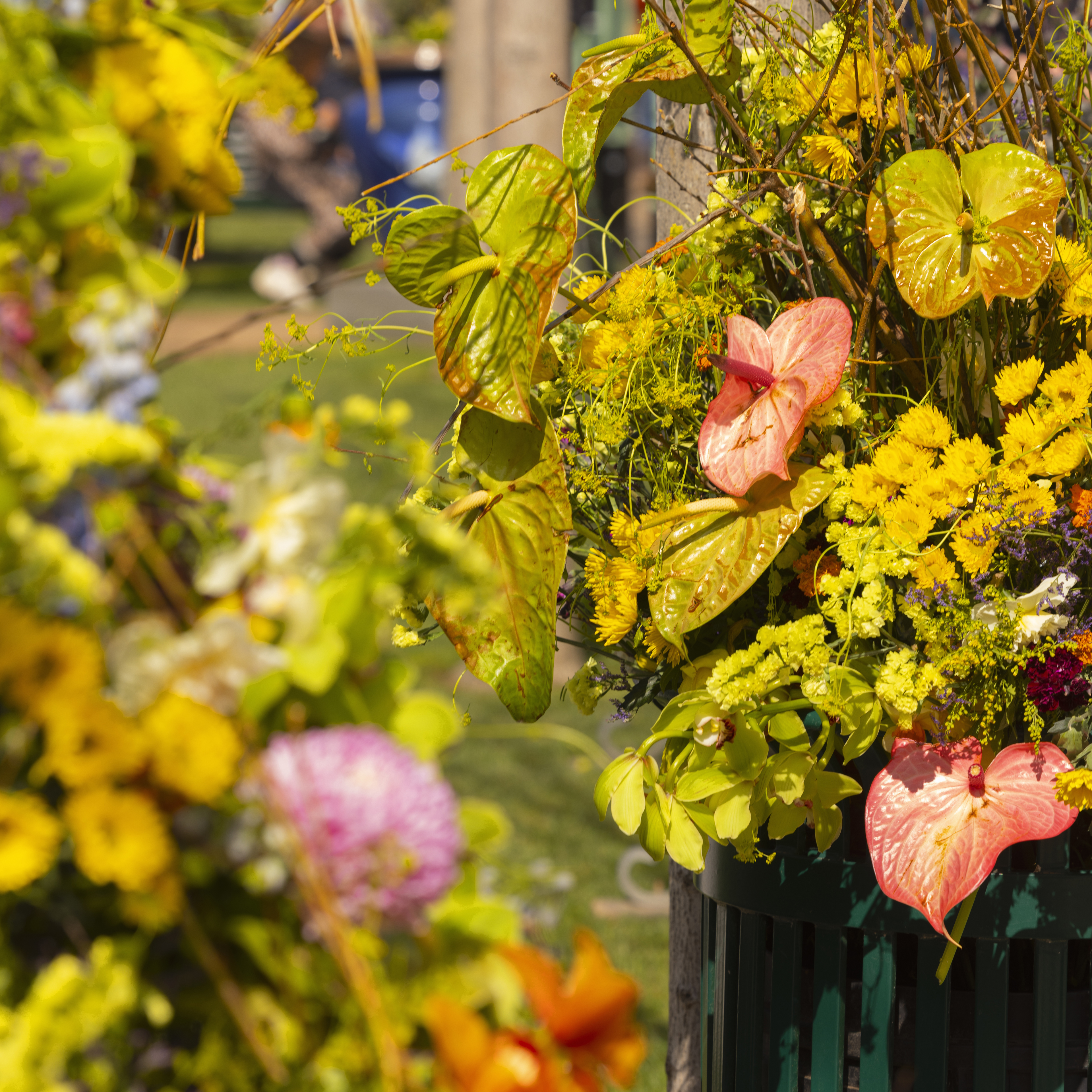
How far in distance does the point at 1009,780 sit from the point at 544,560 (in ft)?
1.15

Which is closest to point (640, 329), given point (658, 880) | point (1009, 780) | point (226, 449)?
point (1009, 780)

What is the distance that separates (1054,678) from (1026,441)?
16 cm

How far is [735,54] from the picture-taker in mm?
876

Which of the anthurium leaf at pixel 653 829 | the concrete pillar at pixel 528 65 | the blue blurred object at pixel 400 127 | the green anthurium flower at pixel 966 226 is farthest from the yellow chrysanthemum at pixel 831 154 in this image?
the blue blurred object at pixel 400 127

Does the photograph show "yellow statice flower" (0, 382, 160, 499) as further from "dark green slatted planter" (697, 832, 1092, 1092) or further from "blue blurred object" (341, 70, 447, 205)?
"blue blurred object" (341, 70, 447, 205)

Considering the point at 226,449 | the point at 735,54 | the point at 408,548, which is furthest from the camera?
the point at 226,449

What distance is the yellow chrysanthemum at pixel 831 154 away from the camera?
814mm

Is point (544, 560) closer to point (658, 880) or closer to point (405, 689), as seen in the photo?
point (405, 689)

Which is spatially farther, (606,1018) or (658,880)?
(658,880)

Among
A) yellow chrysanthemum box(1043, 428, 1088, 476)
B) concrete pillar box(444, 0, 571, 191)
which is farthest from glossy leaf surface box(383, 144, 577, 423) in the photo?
concrete pillar box(444, 0, 571, 191)

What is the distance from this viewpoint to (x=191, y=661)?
14.1 inches

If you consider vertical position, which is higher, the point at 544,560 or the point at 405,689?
the point at 405,689

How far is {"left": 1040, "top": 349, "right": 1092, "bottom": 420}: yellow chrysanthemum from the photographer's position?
0.72m

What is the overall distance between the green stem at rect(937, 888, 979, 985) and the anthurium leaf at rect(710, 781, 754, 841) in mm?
153
